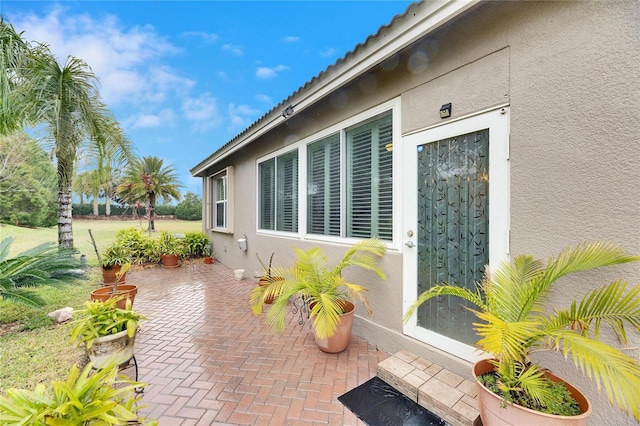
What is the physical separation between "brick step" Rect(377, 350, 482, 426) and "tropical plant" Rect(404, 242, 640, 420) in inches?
19.5

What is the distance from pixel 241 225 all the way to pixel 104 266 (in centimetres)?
343

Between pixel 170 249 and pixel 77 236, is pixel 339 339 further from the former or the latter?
pixel 77 236

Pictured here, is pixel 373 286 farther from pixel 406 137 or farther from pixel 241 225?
pixel 241 225

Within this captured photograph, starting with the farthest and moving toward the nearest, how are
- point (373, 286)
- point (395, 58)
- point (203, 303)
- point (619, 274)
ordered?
point (203, 303), point (373, 286), point (395, 58), point (619, 274)

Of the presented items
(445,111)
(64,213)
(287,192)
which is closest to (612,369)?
(445,111)

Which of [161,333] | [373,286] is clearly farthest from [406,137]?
[161,333]

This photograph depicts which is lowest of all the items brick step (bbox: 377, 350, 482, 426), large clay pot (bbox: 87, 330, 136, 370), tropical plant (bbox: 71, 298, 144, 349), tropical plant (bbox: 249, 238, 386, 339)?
brick step (bbox: 377, 350, 482, 426)

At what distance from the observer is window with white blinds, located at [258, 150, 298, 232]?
5369mm

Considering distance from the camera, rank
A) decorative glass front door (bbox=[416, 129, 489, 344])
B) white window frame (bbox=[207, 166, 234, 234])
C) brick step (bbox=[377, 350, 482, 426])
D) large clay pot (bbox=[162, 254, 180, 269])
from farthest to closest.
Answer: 1. large clay pot (bbox=[162, 254, 180, 269])
2. white window frame (bbox=[207, 166, 234, 234])
3. decorative glass front door (bbox=[416, 129, 489, 344])
4. brick step (bbox=[377, 350, 482, 426])

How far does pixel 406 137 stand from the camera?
10.2 feet

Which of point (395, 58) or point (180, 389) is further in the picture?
point (395, 58)

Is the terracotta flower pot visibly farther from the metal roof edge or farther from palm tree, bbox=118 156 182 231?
palm tree, bbox=118 156 182 231

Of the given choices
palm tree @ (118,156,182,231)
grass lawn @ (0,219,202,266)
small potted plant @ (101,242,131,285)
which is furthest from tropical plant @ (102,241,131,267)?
palm tree @ (118,156,182,231)

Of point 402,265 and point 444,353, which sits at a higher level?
point 402,265
